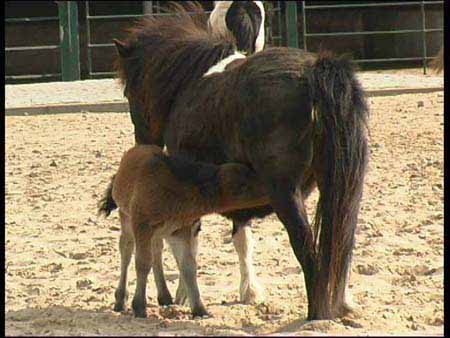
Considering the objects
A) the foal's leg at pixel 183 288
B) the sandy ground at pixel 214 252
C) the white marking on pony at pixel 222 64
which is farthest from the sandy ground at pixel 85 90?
the foal's leg at pixel 183 288

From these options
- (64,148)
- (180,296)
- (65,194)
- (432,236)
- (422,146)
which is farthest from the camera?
(64,148)

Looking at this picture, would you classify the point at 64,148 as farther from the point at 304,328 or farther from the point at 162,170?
the point at 304,328

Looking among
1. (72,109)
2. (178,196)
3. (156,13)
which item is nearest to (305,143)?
(178,196)

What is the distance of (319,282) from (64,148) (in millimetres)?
5401

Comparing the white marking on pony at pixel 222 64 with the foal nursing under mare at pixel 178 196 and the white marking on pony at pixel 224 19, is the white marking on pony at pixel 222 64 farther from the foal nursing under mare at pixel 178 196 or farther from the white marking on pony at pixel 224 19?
the white marking on pony at pixel 224 19

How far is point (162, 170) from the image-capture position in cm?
A: 534

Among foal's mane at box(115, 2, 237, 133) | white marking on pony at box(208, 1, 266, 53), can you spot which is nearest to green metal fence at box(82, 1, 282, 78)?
white marking on pony at box(208, 1, 266, 53)

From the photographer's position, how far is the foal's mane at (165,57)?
580cm

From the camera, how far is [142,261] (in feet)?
17.8

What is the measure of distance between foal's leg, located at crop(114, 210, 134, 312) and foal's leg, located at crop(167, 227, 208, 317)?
30 cm

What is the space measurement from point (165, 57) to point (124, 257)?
1056mm

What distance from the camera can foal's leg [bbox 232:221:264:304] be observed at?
5.81 meters

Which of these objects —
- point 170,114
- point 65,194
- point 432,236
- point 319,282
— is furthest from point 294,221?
point 65,194

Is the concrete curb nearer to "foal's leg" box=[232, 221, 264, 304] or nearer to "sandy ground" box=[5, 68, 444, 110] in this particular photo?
"sandy ground" box=[5, 68, 444, 110]
